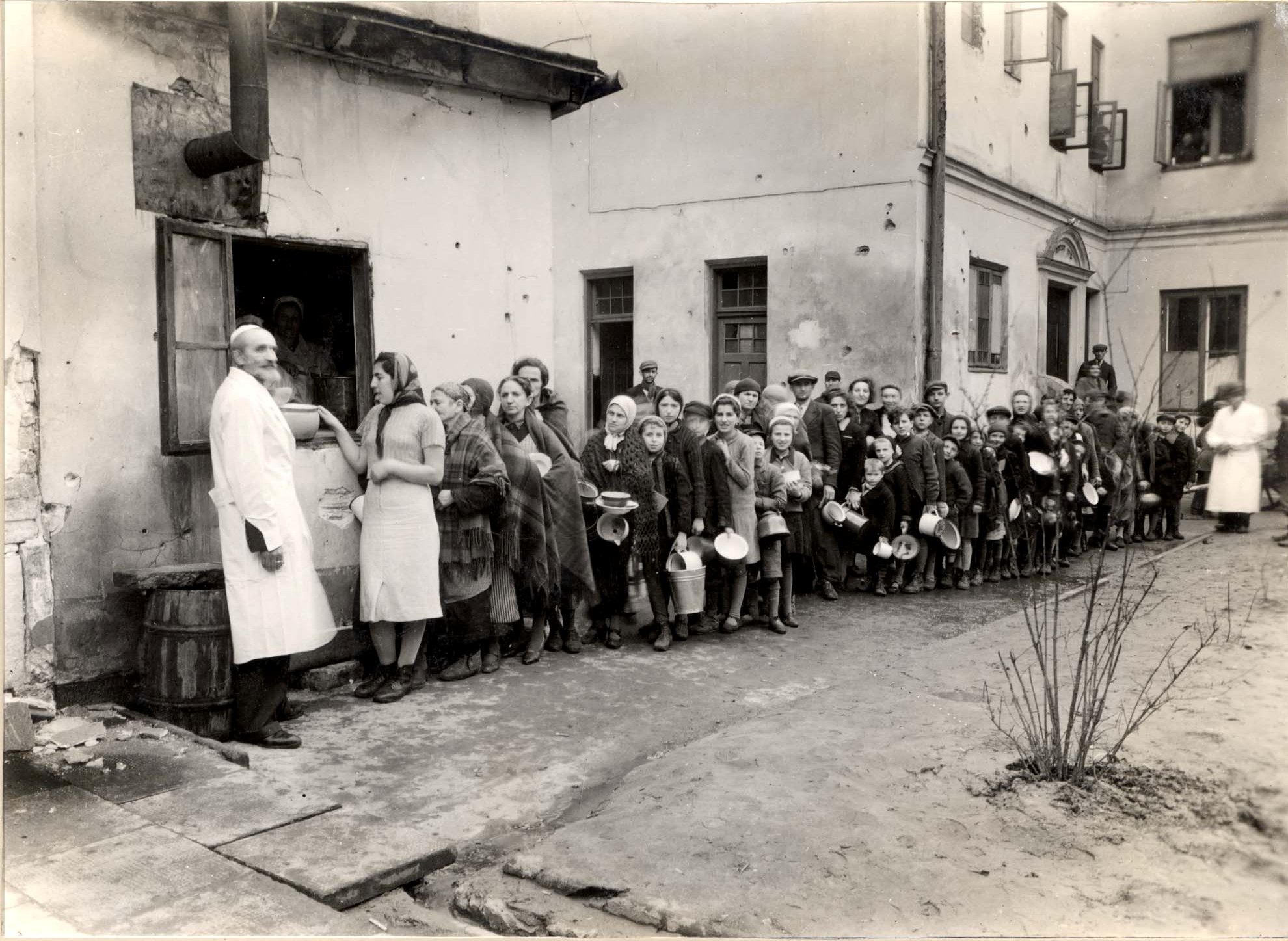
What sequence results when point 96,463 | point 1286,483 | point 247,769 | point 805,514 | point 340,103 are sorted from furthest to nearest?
point 805,514 < point 1286,483 < point 340,103 < point 96,463 < point 247,769

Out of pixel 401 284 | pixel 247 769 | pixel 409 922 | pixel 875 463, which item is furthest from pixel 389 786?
pixel 875 463

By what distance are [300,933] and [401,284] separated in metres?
4.60

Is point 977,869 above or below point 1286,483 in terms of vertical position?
below

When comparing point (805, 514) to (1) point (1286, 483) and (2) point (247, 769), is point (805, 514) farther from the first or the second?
(2) point (247, 769)

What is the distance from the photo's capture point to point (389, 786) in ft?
15.0

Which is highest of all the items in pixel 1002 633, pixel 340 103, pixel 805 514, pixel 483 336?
pixel 340 103

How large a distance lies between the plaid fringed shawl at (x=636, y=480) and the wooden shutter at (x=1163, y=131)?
10941 millimetres

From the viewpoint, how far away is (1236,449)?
7078 mm

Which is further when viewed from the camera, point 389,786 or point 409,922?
point 389,786

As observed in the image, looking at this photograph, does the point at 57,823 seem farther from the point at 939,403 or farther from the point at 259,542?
the point at 939,403

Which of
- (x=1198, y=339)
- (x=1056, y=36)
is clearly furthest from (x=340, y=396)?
(x=1056, y=36)

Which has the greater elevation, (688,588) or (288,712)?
(688,588)

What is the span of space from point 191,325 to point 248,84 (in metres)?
1.29

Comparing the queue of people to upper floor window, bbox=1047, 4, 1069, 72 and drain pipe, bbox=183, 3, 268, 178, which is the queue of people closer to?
drain pipe, bbox=183, 3, 268, 178
